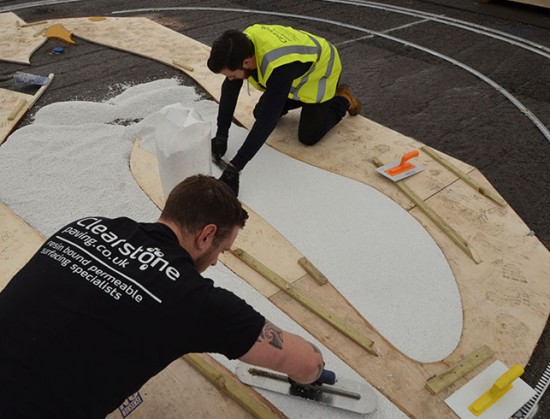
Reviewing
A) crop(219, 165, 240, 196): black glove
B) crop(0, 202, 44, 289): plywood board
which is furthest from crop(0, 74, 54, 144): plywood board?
crop(219, 165, 240, 196): black glove

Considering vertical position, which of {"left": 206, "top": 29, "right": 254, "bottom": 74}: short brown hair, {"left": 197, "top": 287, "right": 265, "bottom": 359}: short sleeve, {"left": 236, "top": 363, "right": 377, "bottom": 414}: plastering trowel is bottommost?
{"left": 236, "top": 363, "right": 377, "bottom": 414}: plastering trowel

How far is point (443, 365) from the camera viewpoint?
2605mm

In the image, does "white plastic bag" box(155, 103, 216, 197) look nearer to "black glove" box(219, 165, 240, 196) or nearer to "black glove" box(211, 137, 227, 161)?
"black glove" box(219, 165, 240, 196)

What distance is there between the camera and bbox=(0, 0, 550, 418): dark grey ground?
13.9 ft

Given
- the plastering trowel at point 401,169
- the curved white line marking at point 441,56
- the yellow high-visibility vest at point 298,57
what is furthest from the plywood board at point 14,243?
the curved white line marking at point 441,56

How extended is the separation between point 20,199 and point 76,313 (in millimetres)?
2562

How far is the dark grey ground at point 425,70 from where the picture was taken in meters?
4.23

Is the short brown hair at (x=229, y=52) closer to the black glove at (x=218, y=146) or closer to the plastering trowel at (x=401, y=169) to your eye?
the black glove at (x=218, y=146)

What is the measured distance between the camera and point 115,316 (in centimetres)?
155

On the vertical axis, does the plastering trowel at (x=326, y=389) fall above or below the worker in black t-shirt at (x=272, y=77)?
below

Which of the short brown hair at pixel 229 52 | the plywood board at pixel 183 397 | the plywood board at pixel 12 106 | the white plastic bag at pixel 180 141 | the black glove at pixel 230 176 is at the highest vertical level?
the short brown hair at pixel 229 52

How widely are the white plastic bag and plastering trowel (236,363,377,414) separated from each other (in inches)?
59.3

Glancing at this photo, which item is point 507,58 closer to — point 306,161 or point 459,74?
point 459,74

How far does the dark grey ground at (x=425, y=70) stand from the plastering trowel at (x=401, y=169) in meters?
0.65
